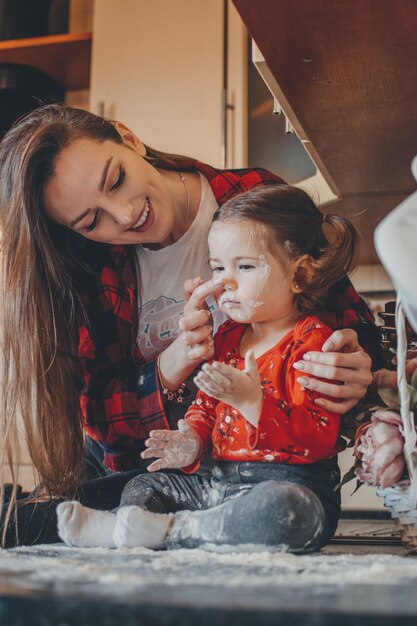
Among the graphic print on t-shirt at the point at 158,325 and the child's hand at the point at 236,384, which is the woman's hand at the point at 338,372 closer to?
the child's hand at the point at 236,384

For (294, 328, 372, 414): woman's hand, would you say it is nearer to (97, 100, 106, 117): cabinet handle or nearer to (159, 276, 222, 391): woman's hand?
(159, 276, 222, 391): woman's hand

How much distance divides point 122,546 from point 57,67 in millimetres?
2192

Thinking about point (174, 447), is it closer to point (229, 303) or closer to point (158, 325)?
point (229, 303)

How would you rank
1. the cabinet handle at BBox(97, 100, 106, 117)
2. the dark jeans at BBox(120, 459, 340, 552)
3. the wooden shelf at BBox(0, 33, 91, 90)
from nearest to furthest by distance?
the dark jeans at BBox(120, 459, 340, 552)
the cabinet handle at BBox(97, 100, 106, 117)
the wooden shelf at BBox(0, 33, 91, 90)

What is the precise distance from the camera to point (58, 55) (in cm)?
270

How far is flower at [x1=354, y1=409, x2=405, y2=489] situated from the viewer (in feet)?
3.03

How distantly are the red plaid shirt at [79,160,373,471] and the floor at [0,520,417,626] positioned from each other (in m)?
0.58

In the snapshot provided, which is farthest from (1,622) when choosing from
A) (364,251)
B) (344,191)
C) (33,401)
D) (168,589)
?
(364,251)

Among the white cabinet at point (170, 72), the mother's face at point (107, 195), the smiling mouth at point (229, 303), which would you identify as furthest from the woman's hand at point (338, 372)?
the white cabinet at point (170, 72)

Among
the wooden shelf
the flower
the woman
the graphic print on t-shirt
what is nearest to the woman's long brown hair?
the woman

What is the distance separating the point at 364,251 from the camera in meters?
2.01

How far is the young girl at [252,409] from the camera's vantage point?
0.92m

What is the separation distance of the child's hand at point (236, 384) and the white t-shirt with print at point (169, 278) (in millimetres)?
405

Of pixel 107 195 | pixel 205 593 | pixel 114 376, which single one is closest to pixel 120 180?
pixel 107 195
